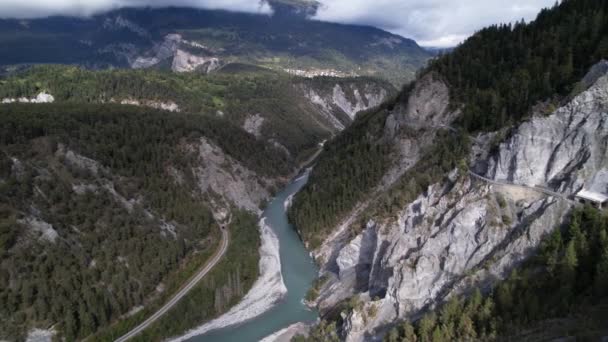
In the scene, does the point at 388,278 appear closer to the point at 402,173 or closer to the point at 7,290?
the point at 402,173

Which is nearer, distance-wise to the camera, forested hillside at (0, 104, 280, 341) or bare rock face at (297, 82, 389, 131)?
forested hillside at (0, 104, 280, 341)

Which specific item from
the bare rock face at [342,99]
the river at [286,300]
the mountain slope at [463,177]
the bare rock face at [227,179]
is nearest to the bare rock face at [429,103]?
the mountain slope at [463,177]

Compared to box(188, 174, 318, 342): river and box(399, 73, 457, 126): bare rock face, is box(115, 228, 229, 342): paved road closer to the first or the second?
box(188, 174, 318, 342): river

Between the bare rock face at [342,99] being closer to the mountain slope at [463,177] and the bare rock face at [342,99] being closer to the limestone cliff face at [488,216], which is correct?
the mountain slope at [463,177]

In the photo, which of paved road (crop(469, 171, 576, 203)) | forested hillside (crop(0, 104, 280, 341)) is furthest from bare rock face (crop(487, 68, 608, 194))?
forested hillside (crop(0, 104, 280, 341))

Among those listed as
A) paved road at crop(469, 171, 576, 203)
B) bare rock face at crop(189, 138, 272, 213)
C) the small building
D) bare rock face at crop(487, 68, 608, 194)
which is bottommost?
bare rock face at crop(189, 138, 272, 213)

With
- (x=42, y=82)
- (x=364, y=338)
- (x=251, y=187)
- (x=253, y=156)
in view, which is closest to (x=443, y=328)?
(x=364, y=338)
